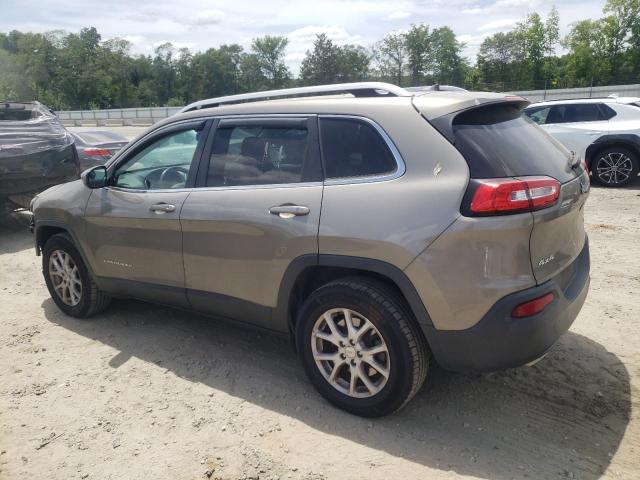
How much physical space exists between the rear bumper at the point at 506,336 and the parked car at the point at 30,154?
22.7ft

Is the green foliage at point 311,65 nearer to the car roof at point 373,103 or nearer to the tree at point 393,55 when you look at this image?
the tree at point 393,55

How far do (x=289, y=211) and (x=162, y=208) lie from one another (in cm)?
115

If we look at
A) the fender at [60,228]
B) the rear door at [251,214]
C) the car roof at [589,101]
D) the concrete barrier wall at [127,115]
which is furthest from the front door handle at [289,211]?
the concrete barrier wall at [127,115]

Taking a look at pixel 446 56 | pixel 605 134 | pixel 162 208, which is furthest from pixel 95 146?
pixel 446 56

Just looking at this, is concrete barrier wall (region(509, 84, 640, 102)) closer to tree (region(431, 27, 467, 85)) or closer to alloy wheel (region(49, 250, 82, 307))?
tree (region(431, 27, 467, 85))

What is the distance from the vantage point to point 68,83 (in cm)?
7788

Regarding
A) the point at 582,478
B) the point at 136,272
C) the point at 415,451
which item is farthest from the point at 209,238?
the point at 582,478

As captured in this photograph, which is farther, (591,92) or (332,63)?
(332,63)

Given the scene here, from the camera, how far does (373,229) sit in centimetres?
278

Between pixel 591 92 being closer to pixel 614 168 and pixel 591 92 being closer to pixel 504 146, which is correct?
pixel 614 168

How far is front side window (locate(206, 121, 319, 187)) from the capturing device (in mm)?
3203

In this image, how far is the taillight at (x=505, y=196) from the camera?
251 centimetres

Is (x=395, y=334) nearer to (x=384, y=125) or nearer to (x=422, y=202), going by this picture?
(x=422, y=202)

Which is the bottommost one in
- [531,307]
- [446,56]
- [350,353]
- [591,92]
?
[350,353]
